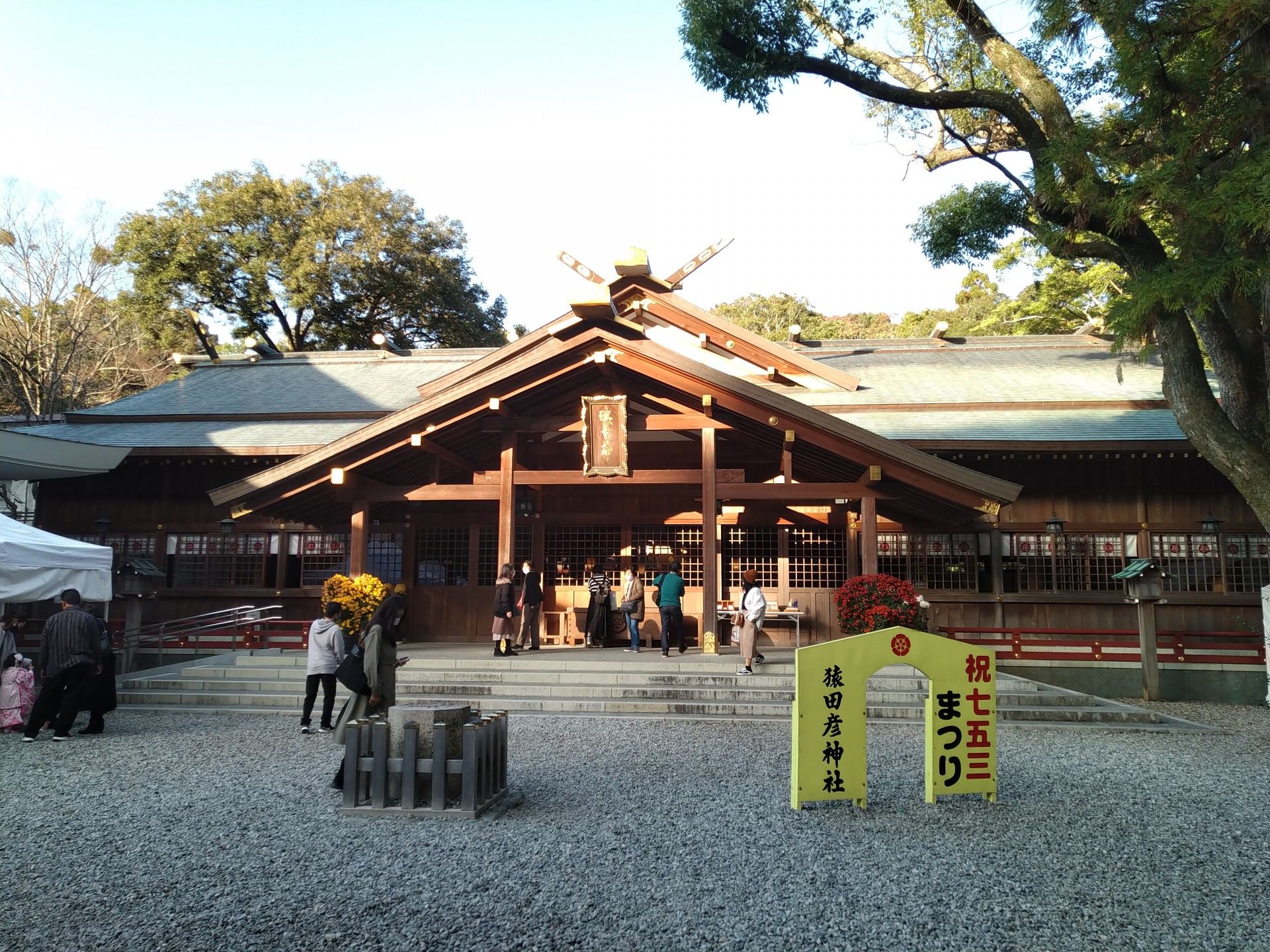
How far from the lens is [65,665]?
9.41 metres

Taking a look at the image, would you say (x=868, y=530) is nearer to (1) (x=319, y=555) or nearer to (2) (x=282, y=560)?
(1) (x=319, y=555)

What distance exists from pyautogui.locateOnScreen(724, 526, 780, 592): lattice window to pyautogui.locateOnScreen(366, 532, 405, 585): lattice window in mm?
6220

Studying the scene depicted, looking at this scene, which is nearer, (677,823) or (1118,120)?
(677,823)

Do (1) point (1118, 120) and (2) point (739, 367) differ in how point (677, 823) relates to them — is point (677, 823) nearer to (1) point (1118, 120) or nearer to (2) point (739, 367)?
(1) point (1118, 120)

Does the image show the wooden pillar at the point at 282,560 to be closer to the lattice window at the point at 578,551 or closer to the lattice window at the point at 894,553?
the lattice window at the point at 578,551

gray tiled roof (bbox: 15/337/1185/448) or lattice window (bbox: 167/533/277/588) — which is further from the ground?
gray tiled roof (bbox: 15/337/1185/448)

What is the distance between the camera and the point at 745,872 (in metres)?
5.25

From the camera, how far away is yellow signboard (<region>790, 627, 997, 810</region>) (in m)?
6.75

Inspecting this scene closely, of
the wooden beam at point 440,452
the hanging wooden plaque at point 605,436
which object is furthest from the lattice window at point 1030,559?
the wooden beam at point 440,452

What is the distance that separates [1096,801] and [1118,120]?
24.6 ft

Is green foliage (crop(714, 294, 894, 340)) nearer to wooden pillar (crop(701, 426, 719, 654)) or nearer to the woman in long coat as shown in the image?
wooden pillar (crop(701, 426, 719, 654))

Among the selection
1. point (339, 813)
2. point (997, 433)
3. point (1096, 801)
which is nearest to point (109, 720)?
point (339, 813)

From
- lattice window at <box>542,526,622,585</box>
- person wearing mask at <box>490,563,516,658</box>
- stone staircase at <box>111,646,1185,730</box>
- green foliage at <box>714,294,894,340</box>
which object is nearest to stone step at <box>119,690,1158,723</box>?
stone staircase at <box>111,646,1185,730</box>

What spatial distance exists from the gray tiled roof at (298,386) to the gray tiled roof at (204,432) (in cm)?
49
